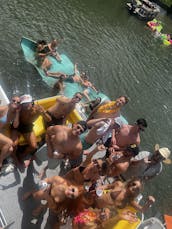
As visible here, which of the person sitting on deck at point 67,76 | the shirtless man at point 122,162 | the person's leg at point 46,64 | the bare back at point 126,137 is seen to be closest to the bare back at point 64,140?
the shirtless man at point 122,162

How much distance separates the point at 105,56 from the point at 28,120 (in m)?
12.4

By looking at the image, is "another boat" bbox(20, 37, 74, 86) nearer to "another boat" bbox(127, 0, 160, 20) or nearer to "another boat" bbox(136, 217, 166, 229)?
"another boat" bbox(136, 217, 166, 229)

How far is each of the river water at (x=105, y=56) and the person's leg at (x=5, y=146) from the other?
17.6 feet

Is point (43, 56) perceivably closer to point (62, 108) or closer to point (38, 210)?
point (62, 108)

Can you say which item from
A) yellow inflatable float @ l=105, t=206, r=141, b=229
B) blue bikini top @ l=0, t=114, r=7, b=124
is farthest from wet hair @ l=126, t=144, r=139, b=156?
blue bikini top @ l=0, t=114, r=7, b=124

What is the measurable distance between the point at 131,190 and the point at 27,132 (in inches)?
111

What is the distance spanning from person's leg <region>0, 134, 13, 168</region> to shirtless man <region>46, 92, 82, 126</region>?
5.25 feet

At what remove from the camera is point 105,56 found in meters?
20.1

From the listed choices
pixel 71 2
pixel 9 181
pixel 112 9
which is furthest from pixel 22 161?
pixel 112 9

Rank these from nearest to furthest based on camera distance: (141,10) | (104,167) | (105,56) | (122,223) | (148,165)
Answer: (104,167)
(122,223)
(148,165)
(105,56)
(141,10)

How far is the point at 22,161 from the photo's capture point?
886cm

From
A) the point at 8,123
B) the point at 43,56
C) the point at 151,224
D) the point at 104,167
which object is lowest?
the point at 43,56

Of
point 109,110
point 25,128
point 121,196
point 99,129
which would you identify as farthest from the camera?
point 109,110

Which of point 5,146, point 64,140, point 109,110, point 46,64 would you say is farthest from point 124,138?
point 46,64
